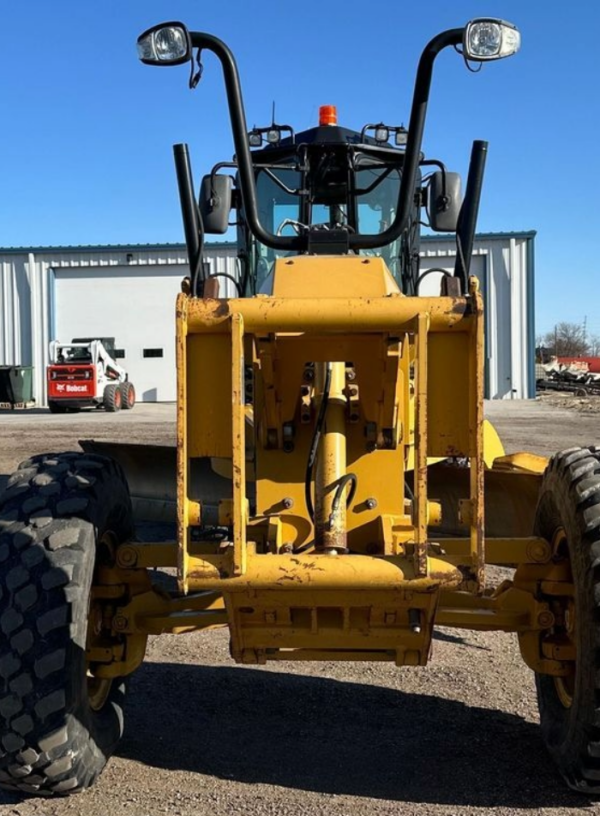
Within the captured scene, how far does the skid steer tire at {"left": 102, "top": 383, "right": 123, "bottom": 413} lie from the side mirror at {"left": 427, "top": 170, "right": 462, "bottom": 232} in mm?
22529

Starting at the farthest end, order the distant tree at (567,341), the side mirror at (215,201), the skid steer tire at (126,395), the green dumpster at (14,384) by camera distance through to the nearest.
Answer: the distant tree at (567,341)
the green dumpster at (14,384)
the skid steer tire at (126,395)
the side mirror at (215,201)

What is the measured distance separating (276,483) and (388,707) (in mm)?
1221

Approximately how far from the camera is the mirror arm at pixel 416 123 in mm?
3264

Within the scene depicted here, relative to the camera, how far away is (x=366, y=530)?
141 inches

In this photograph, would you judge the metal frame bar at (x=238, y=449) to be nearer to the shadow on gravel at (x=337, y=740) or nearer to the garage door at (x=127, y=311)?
the shadow on gravel at (x=337, y=740)

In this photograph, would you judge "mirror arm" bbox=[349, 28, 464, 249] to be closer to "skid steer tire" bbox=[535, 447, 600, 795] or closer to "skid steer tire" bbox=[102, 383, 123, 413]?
"skid steer tire" bbox=[535, 447, 600, 795]

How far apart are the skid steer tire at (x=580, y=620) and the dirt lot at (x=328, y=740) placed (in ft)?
0.55

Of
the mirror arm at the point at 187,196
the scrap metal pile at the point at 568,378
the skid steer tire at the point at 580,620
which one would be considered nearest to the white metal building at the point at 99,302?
the scrap metal pile at the point at 568,378

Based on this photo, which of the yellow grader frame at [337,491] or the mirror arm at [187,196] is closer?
the yellow grader frame at [337,491]

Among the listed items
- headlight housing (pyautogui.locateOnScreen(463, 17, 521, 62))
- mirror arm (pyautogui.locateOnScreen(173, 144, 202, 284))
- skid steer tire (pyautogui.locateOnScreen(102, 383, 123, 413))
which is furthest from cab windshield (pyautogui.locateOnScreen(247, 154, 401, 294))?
skid steer tire (pyautogui.locateOnScreen(102, 383, 123, 413))

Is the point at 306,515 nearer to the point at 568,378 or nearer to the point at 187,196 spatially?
the point at 187,196

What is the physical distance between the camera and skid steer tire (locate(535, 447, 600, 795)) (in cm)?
290

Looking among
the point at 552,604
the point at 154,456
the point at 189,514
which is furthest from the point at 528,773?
the point at 154,456

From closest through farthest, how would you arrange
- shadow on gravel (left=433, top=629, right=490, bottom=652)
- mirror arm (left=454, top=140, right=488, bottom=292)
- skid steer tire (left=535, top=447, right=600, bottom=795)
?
skid steer tire (left=535, top=447, right=600, bottom=795), mirror arm (left=454, top=140, right=488, bottom=292), shadow on gravel (left=433, top=629, right=490, bottom=652)
